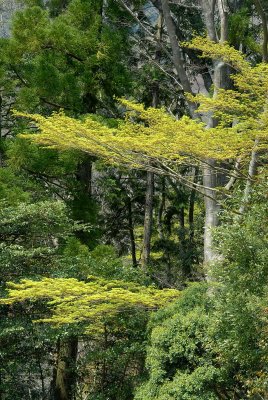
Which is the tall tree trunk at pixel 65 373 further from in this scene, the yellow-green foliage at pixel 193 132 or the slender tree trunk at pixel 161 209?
the slender tree trunk at pixel 161 209

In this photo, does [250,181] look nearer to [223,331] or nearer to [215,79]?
[223,331]

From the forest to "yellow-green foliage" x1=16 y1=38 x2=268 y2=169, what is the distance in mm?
27

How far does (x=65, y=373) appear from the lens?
33.9 feet

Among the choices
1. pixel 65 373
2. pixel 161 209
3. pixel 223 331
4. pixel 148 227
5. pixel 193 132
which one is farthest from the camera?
pixel 161 209

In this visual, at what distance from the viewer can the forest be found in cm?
648

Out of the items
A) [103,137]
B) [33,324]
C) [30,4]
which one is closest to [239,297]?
[103,137]

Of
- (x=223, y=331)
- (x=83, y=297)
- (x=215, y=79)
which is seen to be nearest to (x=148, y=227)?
(x=215, y=79)

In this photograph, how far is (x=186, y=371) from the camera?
6965 mm

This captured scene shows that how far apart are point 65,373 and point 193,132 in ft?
16.8

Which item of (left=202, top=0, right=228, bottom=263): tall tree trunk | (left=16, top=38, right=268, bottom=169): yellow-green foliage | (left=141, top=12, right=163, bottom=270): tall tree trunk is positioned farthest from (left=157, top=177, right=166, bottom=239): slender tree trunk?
(left=16, top=38, right=268, bottom=169): yellow-green foliage

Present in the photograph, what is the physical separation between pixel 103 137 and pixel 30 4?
669 cm

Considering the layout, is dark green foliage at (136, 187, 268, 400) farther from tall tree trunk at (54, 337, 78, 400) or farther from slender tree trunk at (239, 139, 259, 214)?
tall tree trunk at (54, 337, 78, 400)

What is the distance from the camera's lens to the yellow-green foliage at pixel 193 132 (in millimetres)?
7430

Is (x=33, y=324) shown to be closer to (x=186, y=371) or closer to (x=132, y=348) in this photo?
(x=132, y=348)
